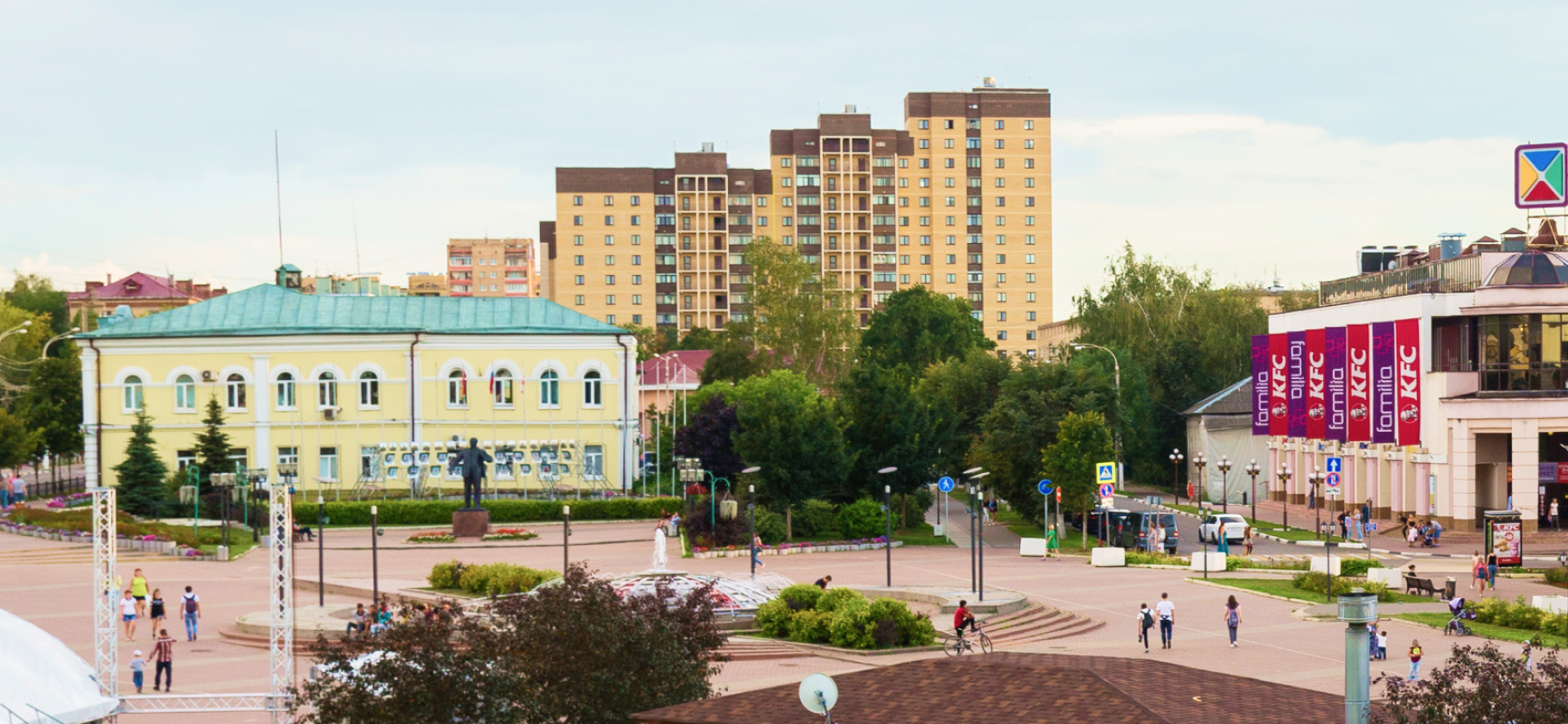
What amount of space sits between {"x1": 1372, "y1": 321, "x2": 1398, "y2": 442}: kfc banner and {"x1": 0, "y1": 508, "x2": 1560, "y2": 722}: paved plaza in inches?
447

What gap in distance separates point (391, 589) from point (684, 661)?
22113mm

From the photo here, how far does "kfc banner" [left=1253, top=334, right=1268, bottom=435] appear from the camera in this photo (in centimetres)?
6969

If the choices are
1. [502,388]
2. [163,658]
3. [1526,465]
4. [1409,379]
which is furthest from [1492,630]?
[502,388]

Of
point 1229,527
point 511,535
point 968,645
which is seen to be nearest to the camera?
point 968,645

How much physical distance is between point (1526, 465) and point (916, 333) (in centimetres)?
4456

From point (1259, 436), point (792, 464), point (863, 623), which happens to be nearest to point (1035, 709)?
point (863, 623)

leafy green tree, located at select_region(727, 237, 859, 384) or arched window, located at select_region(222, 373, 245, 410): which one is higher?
leafy green tree, located at select_region(727, 237, 859, 384)

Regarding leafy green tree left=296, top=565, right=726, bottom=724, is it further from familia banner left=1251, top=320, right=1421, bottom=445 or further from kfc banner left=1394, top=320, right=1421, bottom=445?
familia banner left=1251, top=320, right=1421, bottom=445

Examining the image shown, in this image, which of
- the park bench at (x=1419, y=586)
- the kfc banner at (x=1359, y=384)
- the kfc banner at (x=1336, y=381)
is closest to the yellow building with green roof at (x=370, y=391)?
the kfc banner at (x=1336, y=381)

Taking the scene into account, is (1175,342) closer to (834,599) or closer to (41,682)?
(834,599)

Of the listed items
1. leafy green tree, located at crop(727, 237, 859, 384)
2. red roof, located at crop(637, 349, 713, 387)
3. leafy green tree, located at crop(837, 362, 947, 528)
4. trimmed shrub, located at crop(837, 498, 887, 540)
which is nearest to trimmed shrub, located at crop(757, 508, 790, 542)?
trimmed shrub, located at crop(837, 498, 887, 540)

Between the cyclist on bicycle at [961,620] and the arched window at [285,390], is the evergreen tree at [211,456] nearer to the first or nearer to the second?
the arched window at [285,390]

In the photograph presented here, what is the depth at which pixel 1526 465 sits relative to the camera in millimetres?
52781

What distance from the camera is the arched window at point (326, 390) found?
6825 cm
